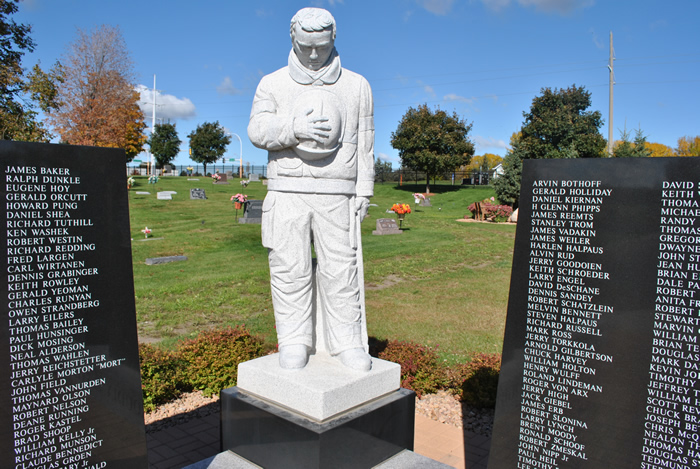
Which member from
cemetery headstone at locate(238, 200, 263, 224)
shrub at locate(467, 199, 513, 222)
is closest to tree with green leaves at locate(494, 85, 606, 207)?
shrub at locate(467, 199, 513, 222)

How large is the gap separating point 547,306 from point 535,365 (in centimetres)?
41

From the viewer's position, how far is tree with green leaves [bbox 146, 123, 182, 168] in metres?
49.8

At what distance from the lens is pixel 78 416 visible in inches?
115

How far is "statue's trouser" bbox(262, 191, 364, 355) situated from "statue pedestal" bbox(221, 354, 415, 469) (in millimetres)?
308

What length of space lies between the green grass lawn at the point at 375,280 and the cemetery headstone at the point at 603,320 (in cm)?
349

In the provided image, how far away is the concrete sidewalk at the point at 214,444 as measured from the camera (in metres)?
4.52

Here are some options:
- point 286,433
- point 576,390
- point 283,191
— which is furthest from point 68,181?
point 576,390

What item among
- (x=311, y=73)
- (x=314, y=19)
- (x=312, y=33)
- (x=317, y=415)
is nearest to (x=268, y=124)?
(x=311, y=73)

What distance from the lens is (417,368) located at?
19.8ft

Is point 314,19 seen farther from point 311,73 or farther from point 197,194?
point 197,194

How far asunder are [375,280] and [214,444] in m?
7.33

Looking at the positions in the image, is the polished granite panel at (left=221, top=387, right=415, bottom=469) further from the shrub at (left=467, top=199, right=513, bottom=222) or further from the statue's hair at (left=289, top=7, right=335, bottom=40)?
the shrub at (left=467, top=199, right=513, bottom=222)

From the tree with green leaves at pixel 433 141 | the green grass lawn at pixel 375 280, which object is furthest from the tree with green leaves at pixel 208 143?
the green grass lawn at pixel 375 280

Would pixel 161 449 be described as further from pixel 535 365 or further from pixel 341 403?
pixel 535 365
